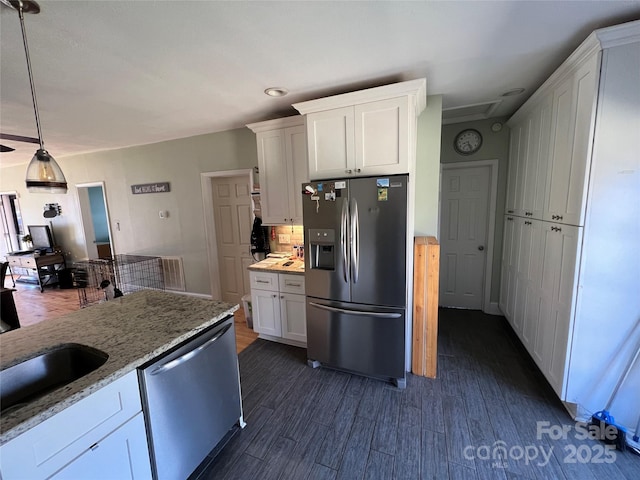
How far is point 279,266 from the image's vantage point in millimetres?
2982

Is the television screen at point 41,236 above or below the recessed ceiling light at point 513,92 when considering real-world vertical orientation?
below

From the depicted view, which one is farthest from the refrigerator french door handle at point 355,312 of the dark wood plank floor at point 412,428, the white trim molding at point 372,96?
the white trim molding at point 372,96

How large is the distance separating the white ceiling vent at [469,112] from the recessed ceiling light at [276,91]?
183cm

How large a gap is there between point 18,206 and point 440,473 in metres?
9.26

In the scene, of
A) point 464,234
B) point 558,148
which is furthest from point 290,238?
point 558,148

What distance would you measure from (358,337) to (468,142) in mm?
2896

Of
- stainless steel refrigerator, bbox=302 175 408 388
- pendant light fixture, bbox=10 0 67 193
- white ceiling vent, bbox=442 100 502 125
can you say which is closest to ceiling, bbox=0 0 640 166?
white ceiling vent, bbox=442 100 502 125

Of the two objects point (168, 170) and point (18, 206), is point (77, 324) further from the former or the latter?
point (18, 206)

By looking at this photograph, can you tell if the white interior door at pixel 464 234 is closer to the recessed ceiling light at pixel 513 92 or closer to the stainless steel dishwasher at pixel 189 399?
the recessed ceiling light at pixel 513 92

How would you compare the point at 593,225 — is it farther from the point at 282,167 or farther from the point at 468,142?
the point at 282,167

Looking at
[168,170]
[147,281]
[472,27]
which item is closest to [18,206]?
[147,281]

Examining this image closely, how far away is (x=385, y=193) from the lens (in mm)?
2166

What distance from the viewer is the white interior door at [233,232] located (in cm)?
393

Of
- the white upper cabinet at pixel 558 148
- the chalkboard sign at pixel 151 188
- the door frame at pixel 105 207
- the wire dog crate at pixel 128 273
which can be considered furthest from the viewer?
the door frame at pixel 105 207
